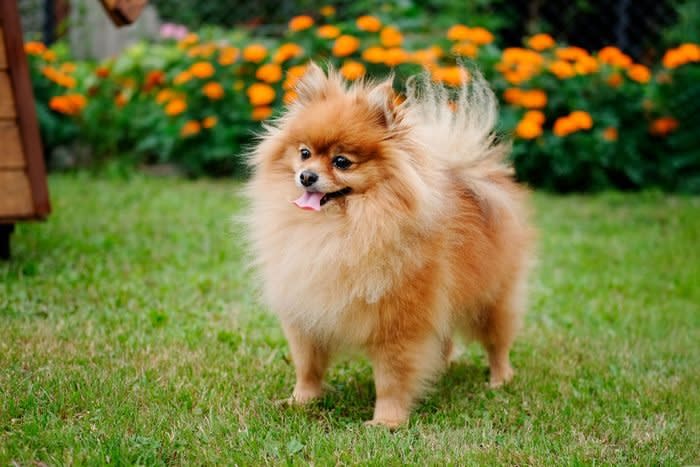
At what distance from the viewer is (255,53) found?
7.55 m

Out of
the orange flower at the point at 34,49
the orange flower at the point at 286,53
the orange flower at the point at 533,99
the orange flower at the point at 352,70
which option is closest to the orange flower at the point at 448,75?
the orange flower at the point at 352,70

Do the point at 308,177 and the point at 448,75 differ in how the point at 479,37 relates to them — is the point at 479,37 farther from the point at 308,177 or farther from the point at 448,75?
the point at 308,177

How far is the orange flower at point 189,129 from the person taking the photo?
24.7 feet

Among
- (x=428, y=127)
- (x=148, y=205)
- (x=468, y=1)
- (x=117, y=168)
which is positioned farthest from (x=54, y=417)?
(x=468, y=1)

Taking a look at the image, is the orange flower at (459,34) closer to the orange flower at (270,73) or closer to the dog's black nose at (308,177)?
the orange flower at (270,73)

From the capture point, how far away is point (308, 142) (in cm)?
286

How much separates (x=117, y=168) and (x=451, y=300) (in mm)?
5330

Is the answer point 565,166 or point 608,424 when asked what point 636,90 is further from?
point 608,424

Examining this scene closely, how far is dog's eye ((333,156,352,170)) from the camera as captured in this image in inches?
111

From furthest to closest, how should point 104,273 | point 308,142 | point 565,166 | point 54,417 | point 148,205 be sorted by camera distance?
1. point 565,166
2. point 148,205
3. point 104,273
4. point 308,142
5. point 54,417

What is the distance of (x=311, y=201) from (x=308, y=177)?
4.6 inches

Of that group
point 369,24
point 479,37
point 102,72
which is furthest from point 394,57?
point 102,72

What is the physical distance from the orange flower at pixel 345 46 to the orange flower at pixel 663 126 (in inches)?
115

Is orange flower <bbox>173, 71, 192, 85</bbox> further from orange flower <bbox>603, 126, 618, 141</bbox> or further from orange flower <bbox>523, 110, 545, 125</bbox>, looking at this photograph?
orange flower <bbox>603, 126, 618, 141</bbox>
